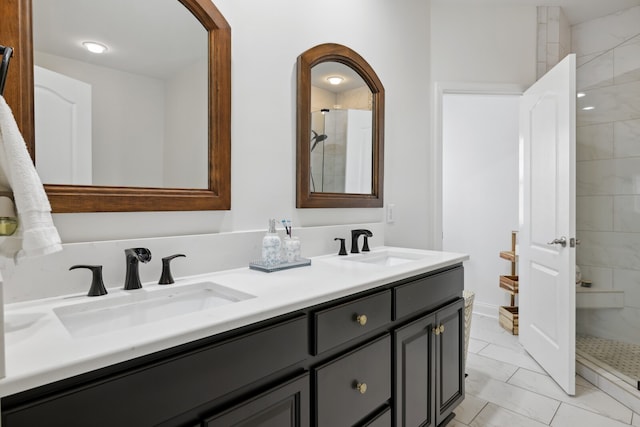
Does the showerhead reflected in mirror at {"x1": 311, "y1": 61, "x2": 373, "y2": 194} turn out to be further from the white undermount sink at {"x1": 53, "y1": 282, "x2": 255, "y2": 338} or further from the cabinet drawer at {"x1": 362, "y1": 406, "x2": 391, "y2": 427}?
the cabinet drawer at {"x1": 362, "y1": 406, "x2": 391, "y2": 427}

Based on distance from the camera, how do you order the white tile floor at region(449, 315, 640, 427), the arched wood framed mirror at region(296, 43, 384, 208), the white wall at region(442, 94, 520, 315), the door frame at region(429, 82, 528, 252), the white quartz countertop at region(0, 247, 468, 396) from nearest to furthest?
the white quartz countertop at region(0, 247, 468, 396), the arched wood framed mirror at region(296, 43, 384, 208), the white tile floor at region(449, 315, 640, 427), the door frame at region(429, 82, 528, 252), the white wall at region(442, 94, 520, 315)

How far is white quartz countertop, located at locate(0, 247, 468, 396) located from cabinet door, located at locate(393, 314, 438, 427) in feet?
0.81

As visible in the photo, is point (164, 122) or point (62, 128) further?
point (164, 122)

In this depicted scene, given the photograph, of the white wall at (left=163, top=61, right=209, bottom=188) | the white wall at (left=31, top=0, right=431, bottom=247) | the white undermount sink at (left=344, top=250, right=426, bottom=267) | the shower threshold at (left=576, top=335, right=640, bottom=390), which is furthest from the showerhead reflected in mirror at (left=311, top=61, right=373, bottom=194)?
the shower threshold at (left=576, top=335, right=640, bottom=390)

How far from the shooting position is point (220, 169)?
1447mm

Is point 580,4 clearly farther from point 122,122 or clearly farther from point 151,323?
point 151,323

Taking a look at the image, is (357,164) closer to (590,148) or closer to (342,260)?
(342,260)

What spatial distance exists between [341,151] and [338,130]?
0.11 metres

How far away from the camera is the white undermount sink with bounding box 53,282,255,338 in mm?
969

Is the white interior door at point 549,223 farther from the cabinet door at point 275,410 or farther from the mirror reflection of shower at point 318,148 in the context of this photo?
the cabinet door at point 275,410

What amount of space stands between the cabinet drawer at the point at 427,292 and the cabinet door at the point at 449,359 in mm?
60

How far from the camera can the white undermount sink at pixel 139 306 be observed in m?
0.97

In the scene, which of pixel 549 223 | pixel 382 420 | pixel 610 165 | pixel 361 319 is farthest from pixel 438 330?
pixel 610 165

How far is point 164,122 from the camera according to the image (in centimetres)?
131
